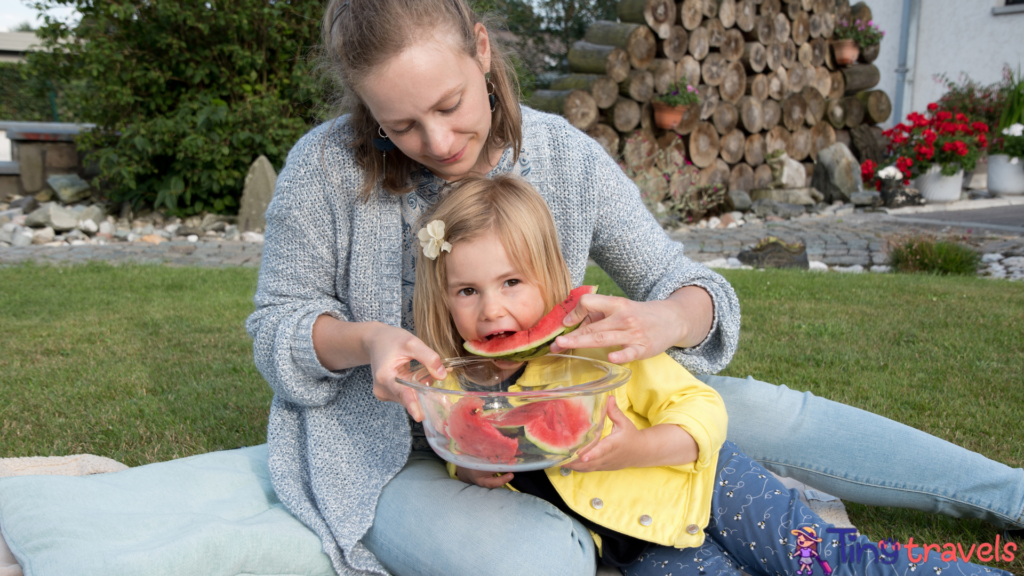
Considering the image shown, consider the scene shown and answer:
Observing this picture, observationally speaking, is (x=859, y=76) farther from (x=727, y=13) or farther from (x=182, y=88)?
(x=182, y=88)

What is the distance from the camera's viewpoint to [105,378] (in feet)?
11.8

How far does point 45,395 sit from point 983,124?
1151 cm

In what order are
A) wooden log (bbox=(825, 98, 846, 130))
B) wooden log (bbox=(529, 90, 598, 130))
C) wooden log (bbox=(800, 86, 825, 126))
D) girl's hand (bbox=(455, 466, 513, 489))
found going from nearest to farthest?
girl's hand (bbox=(455, 466, 513, 489)) → wooden log (bbox=(529, 90, 598, 130)) → wooden log (bbox=(800, 86, 825, 126)) → wooden log (bbox=(825, 98, 846, 130))

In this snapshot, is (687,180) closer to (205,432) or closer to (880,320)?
(880,320)

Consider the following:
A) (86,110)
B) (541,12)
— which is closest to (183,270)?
(86,110)

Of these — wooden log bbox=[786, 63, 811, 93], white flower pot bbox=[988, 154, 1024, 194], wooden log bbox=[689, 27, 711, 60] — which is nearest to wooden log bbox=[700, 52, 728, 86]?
wooden log bbox=[689, 27, 711, 60]

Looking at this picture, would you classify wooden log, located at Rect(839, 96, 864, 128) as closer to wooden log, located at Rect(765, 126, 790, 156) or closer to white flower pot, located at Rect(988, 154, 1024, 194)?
wooden log, located at Rect(765, 126, 790, 156)

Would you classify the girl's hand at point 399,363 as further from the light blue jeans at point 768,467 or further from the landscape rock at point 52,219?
the landscape rock at point 52,219

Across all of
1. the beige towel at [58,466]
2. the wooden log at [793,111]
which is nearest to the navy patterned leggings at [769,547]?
the beige towel at [58,466]

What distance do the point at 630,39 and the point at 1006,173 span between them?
6.31 m

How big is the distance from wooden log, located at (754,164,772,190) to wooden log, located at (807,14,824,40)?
2081mm

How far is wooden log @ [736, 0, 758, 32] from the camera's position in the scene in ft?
31.4

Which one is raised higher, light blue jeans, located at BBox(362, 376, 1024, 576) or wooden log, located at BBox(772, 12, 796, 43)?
wooden log, located at BBox(772, 12, 796, 43)

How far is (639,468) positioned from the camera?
1843mm
